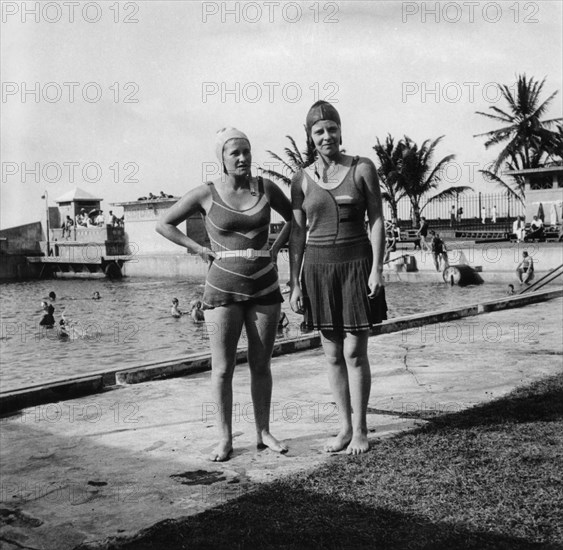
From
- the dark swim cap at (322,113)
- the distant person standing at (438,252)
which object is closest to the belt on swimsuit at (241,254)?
the dark swim cap at (322,113)

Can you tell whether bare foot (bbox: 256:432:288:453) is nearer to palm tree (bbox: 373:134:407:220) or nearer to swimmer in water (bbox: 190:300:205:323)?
swimmer in water (bbox: 190:300:205:323)

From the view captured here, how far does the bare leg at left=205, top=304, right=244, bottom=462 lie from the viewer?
15.1ft

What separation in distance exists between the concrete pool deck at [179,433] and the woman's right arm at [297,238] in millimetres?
965

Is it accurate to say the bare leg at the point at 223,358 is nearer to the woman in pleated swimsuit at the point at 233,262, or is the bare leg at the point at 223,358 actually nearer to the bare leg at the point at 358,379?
the woman in pleated swimsuit at the point at 233,262

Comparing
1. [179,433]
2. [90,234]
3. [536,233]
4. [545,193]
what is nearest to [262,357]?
[179,433]

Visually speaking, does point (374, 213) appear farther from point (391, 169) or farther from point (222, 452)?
point (391, 169)

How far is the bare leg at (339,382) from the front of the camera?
4.75 metres

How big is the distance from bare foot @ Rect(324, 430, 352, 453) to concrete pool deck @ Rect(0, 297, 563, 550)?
0.21 feet

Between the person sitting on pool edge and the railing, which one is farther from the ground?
the railing

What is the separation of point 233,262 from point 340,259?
2.13ft

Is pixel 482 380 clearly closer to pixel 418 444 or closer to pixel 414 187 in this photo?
pixel 418 444

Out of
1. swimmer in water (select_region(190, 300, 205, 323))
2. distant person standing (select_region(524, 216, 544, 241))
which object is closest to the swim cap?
swimmer in water (select_region(190, 300, 205, 323))

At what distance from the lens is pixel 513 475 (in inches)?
157

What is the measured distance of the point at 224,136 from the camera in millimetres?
4586
